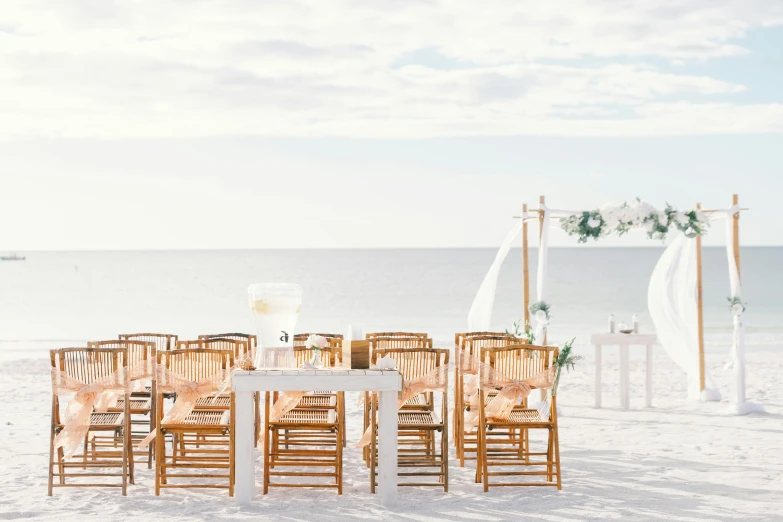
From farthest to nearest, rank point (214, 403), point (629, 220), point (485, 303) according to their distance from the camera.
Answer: point (485, 303), point (629, 220), point (214, 403)

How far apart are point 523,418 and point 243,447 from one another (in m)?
1.98

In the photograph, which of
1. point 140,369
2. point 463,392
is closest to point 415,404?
point 463,392

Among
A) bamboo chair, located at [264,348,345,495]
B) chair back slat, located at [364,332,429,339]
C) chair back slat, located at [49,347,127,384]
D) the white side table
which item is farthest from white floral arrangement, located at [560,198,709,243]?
chair back slat, located at [49,347,127,384]

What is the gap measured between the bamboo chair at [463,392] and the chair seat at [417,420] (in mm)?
312

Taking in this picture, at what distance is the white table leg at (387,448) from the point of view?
6074 millimetres

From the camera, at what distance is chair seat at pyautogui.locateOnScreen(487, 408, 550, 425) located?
21.2 feet

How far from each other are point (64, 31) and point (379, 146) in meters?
27.7

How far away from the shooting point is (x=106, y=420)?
659 cm

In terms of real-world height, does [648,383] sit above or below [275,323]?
below

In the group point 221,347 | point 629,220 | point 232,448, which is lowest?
point 232,448

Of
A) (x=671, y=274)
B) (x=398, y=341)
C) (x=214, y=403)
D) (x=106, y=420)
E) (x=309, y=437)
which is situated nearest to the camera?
(x=106, y=420)

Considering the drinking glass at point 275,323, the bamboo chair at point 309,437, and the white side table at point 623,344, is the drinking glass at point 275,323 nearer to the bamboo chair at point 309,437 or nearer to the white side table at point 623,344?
the bamboo chair at point 309,437

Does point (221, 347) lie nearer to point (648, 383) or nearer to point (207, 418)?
point (207, 418)

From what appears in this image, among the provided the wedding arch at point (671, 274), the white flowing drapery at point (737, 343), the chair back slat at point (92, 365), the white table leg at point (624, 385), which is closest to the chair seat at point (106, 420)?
the chair back slat at point (92, 365)
